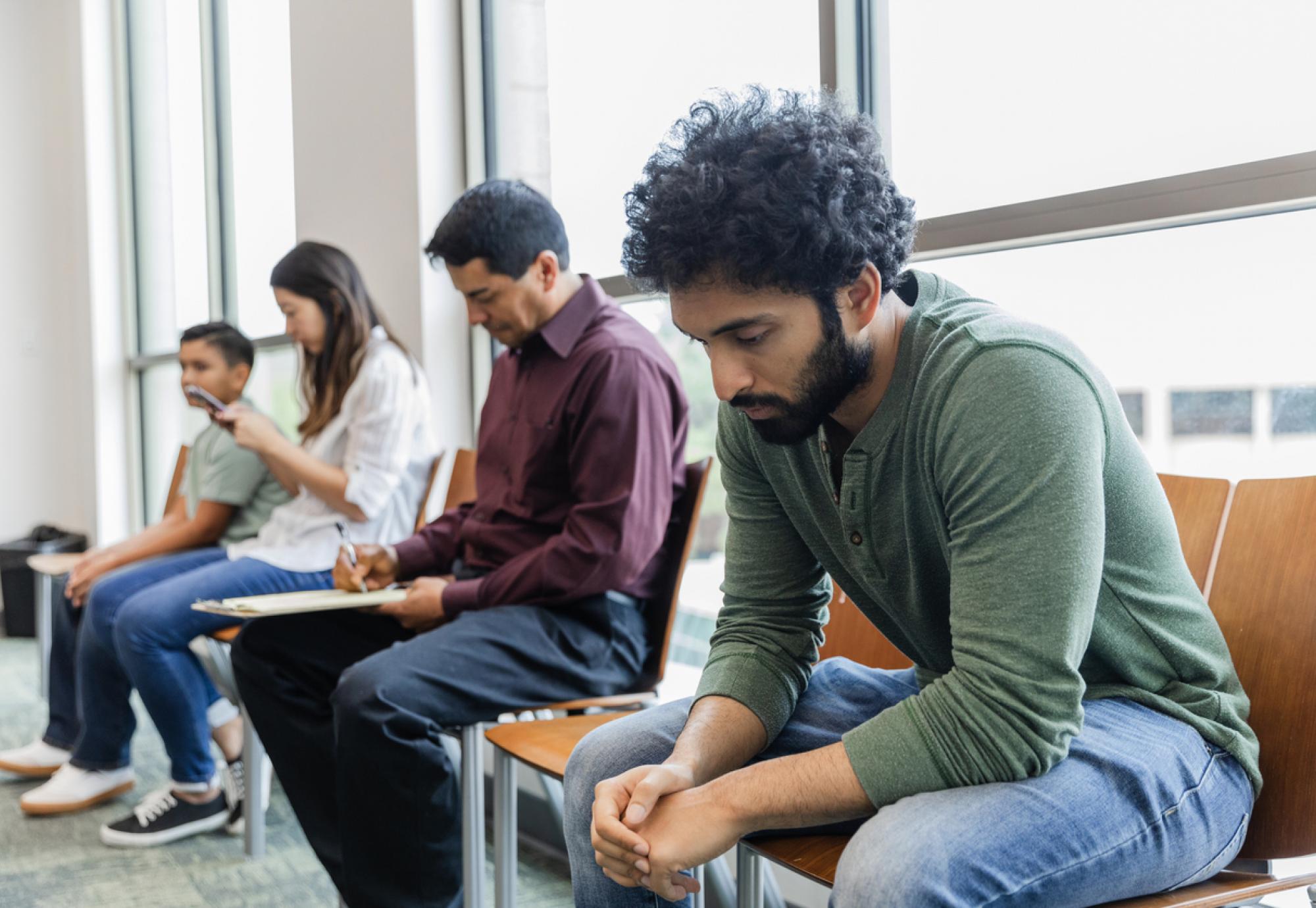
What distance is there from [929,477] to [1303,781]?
1.42 feet

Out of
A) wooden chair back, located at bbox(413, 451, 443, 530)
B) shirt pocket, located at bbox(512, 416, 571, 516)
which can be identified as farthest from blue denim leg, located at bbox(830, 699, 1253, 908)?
wooden chair back, located at bbox(413, 451, 443, 530)

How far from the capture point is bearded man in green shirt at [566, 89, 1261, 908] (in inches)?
34.9

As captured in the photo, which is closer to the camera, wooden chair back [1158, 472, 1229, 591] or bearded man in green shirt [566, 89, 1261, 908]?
bearded man in green shirt [566, 89, 1261, 908]

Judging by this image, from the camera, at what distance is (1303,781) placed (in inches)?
40.7

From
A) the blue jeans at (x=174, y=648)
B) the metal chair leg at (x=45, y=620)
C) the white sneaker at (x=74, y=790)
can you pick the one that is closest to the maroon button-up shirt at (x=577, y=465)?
the blue jeans at (x=174, y=648)

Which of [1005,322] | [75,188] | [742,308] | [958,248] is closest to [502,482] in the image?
[958,248]

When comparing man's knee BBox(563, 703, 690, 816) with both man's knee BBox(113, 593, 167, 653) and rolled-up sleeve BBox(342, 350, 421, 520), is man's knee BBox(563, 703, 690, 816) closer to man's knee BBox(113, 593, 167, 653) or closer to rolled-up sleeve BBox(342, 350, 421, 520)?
rolled-up sleeve BBox(342, 350, 421, 520)

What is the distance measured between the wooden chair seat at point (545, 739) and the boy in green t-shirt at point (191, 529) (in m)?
1.23

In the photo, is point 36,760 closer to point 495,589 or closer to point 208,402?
point 208,402

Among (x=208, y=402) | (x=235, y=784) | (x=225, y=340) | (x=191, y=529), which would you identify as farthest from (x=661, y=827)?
(x=225, y=340)

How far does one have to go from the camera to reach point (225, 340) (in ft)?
9.76

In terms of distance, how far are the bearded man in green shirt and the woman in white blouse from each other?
131 cm

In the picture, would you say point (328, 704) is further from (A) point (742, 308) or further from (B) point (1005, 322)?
(B) point (1005, 322)

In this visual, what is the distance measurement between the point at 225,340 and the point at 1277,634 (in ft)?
8.42
